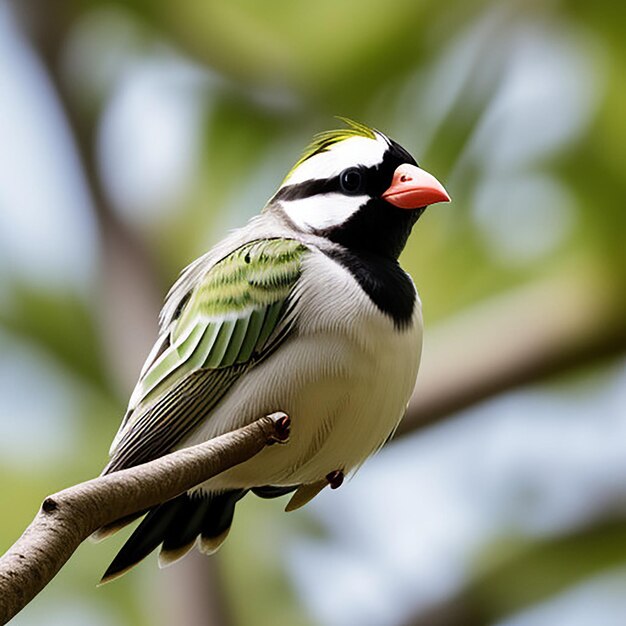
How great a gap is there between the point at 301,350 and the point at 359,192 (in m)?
0.18

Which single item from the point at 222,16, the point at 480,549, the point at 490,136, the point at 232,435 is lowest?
the point at 480,549

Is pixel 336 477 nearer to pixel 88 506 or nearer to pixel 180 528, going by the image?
pixel 180 528

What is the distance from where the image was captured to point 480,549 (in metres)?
2.69

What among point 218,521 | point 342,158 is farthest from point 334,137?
point 218,521

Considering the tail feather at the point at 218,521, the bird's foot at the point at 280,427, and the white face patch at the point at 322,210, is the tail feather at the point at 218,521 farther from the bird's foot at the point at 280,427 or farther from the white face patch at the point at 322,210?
the white face patch at the point at 322,210

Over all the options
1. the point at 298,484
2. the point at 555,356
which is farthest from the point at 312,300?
the point at 555,356

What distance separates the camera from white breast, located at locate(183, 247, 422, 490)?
1048 mm

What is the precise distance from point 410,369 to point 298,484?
0.17 metres

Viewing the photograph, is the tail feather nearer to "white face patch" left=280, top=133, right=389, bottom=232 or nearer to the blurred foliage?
"white face patch" left=280, top=133, right=389, bottom=232

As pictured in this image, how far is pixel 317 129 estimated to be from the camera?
2.58 meters

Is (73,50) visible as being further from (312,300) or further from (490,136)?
(312,300)

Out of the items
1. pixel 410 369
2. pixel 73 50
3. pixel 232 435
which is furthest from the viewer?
pixel 73 50

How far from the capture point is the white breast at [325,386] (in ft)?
3.44

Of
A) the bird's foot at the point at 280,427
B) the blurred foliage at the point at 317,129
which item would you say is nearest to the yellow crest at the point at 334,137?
the bird's foot at the point at 280,427
